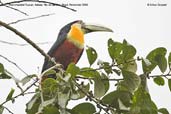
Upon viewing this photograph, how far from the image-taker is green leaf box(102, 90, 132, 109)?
771mm

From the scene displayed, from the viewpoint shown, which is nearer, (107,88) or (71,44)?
(107,88)

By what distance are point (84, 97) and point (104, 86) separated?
0.04 metres

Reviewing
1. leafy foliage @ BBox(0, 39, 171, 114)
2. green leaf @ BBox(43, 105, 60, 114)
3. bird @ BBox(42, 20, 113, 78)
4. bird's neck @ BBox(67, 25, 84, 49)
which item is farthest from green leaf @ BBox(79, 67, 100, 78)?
bird's neck @ BBox(67, 25, 84, 49)

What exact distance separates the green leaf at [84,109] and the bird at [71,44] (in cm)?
107

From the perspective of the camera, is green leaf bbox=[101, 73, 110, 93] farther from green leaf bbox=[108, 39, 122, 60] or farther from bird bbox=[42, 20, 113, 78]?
bird bbox=[42, 20, 113, 78]

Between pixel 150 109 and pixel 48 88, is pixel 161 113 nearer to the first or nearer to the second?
pixel 150 109

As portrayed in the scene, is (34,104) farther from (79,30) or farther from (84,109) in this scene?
(79,30)

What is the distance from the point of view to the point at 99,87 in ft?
2.69

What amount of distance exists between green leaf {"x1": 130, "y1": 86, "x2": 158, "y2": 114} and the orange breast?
3.76ft

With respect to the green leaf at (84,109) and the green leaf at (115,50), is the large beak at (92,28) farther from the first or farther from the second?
the green leaf at (84,109)

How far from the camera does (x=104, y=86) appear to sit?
0.83 metres

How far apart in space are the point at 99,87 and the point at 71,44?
A: 3.79 ft

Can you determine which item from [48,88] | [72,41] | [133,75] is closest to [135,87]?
[133,75]

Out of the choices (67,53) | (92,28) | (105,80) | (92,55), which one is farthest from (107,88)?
(92,28)
